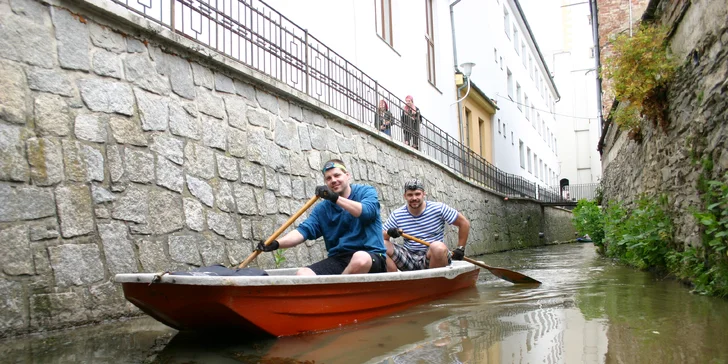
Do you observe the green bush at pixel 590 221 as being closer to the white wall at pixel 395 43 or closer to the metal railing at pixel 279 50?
the metal railing at pixel 279 50

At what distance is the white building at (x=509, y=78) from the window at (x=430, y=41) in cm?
204

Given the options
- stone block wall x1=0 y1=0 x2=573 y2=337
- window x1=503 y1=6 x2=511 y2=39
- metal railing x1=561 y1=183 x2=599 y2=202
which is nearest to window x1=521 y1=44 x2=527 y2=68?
window x1=503 y1=6 x2=511 y2=39

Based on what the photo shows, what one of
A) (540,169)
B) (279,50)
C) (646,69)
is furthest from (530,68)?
(646,69)

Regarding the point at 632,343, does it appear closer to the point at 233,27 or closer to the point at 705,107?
the point at 705,107

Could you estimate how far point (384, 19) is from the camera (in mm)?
14391

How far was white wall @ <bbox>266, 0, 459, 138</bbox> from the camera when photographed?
1087cm

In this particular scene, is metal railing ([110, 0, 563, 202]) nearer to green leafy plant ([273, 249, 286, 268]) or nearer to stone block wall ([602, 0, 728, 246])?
green leafy plant ([273, 249, 286, 268])

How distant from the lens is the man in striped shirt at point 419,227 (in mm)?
6363

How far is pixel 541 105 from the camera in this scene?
3819cm

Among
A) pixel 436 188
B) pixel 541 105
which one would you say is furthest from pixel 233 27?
pixel 541 105

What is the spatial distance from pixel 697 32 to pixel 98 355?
532 centimetres

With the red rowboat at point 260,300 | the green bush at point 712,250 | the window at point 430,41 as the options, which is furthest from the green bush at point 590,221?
the red rowboat at point 260,300

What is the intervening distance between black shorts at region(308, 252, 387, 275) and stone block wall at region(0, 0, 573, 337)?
1.43m

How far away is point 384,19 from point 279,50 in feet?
23.6
